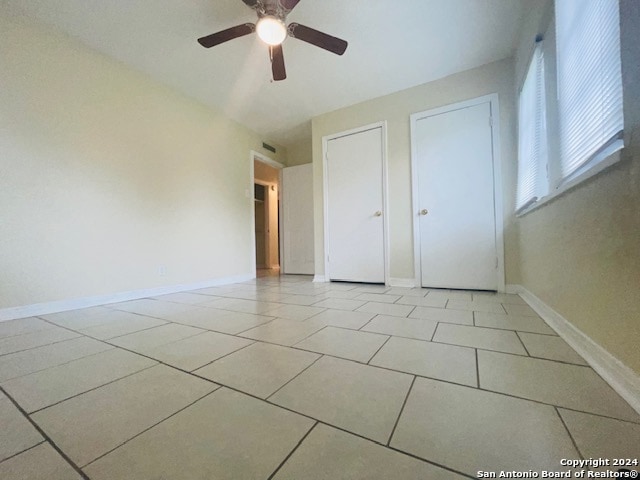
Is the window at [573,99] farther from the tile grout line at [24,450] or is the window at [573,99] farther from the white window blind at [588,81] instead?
the tile grout line at [24,450]

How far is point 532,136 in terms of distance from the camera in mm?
1908

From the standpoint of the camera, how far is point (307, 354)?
110 cm

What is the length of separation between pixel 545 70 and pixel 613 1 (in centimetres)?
94

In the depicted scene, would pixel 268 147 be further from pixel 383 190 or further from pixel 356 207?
pixel 383 190

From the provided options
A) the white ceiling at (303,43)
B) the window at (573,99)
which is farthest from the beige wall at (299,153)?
the window at (573,99)

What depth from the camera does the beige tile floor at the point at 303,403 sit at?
21.6 inches

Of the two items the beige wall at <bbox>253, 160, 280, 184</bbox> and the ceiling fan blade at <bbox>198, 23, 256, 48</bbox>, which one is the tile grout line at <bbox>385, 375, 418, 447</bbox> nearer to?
the ceiling fan blade at <bbox>198, 23, 256, 48</bbox>

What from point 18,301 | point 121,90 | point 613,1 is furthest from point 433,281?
point 121,90

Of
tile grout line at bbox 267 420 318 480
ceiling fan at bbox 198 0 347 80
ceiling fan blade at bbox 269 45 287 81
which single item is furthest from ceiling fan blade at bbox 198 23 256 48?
tile grout line at bbox 267 420 318 480

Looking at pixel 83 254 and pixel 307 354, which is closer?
pixel 307 354

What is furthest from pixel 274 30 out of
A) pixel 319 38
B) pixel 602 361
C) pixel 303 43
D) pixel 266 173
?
pixel 266 173

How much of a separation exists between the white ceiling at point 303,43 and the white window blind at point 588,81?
3.23 ft

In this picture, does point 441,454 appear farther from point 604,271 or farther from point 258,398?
point 604,271

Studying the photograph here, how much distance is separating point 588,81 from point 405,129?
206 centimetres
